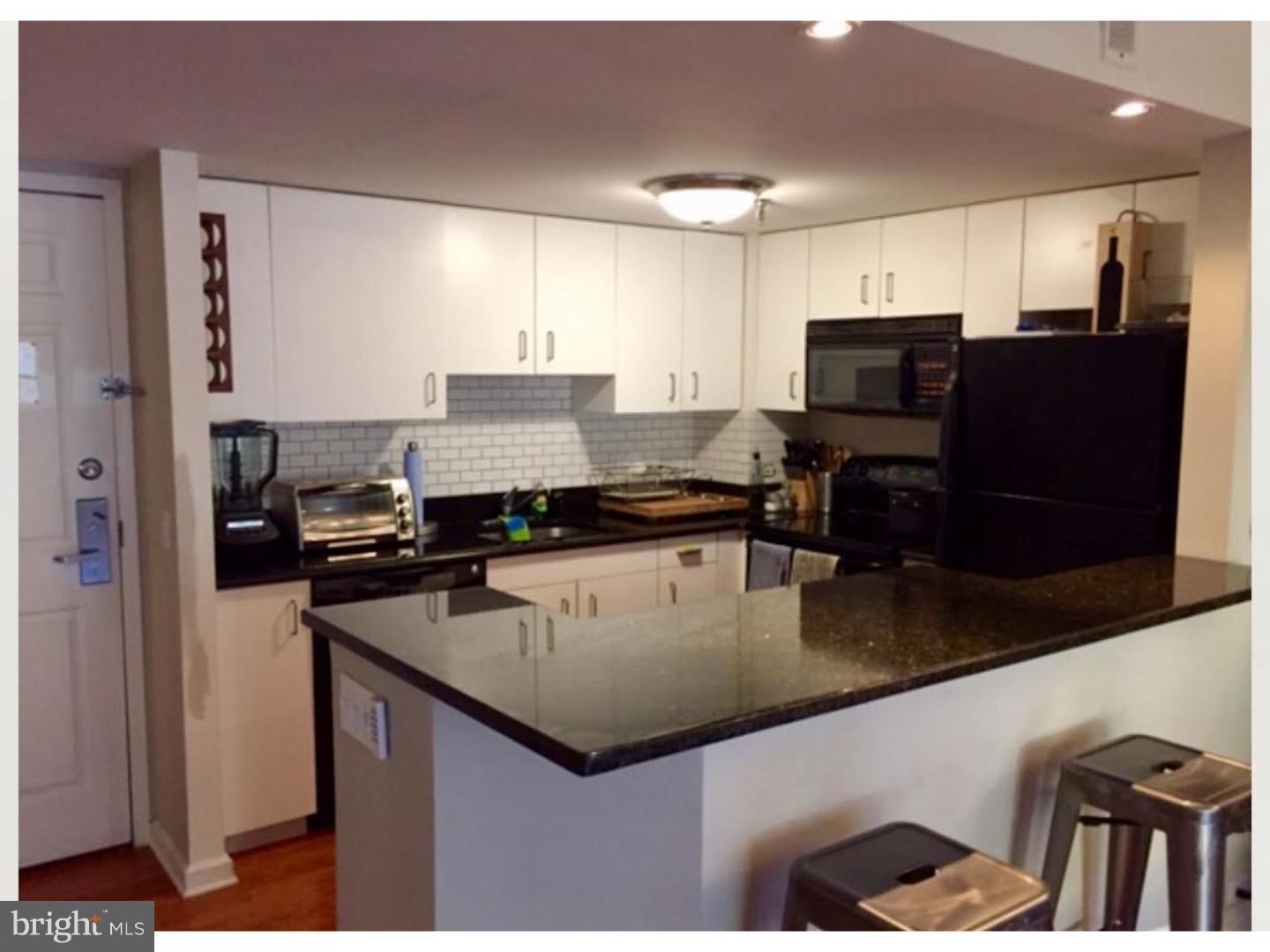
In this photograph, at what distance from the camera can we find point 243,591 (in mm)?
3213

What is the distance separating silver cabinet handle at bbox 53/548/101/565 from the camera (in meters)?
3.23

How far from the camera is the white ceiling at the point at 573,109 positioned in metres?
1.90

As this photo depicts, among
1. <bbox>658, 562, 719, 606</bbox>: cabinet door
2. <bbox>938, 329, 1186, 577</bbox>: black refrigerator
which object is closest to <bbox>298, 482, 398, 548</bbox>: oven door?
<bbox>658, 562, 719, 606</bbox>: cabinet door

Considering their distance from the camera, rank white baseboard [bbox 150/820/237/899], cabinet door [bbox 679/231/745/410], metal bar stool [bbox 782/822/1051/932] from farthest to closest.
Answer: cabinet door [bbox 679/231/745/410] < white baseboard [bbox 150/820/237/899] < metal bar stool [bbox 782/822/1051/932]

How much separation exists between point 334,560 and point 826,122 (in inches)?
79.1

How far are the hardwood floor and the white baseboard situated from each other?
22mm

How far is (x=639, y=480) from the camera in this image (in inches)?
188

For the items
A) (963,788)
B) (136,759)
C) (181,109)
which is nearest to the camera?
(963,788)

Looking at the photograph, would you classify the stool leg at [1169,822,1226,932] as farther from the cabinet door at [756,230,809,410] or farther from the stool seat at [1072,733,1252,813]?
the cabinet door at [756,230,809,410]

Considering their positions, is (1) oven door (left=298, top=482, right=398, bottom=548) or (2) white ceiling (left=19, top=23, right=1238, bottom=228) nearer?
(2) white ceiling (left=19, top=23, right=1238, bottom=228)

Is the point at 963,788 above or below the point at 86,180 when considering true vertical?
below

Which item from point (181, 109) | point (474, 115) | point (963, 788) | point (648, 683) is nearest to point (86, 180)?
point (181, 109)
